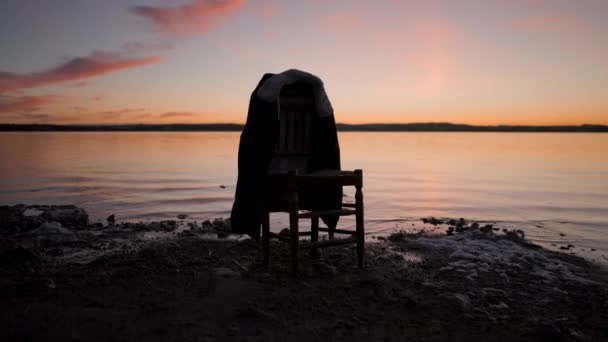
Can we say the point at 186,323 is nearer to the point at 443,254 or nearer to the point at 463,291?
the point at 463,291

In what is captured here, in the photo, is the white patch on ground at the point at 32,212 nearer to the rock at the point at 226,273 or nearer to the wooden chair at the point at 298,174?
the rock at the point at 226,273

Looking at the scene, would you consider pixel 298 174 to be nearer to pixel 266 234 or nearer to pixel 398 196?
pixel 266 234

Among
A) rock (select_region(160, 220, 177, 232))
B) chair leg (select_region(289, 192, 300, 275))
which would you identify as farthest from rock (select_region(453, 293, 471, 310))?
rock (select_region(160, 220, 177, 232))

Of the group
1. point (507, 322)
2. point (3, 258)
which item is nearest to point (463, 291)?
point (507, 322)

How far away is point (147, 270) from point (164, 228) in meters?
3.18

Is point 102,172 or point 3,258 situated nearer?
point 3,258

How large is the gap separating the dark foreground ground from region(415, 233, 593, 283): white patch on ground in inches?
1.0

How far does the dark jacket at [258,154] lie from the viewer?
5234mm

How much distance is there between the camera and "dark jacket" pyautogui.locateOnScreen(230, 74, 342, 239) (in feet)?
17.2

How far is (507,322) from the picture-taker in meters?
4.09

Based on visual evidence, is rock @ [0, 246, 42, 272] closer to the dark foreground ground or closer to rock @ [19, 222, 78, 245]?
the dark foreground ground

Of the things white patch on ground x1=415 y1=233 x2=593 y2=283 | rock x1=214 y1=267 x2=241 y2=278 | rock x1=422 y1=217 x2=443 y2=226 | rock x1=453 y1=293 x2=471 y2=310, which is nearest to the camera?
rock x1=453 y1=293 x2=471 y2=310

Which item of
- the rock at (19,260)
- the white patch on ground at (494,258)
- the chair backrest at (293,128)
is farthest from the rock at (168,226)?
the white patch on ground at (494,258)

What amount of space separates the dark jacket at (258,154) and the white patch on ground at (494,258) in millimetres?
2124
